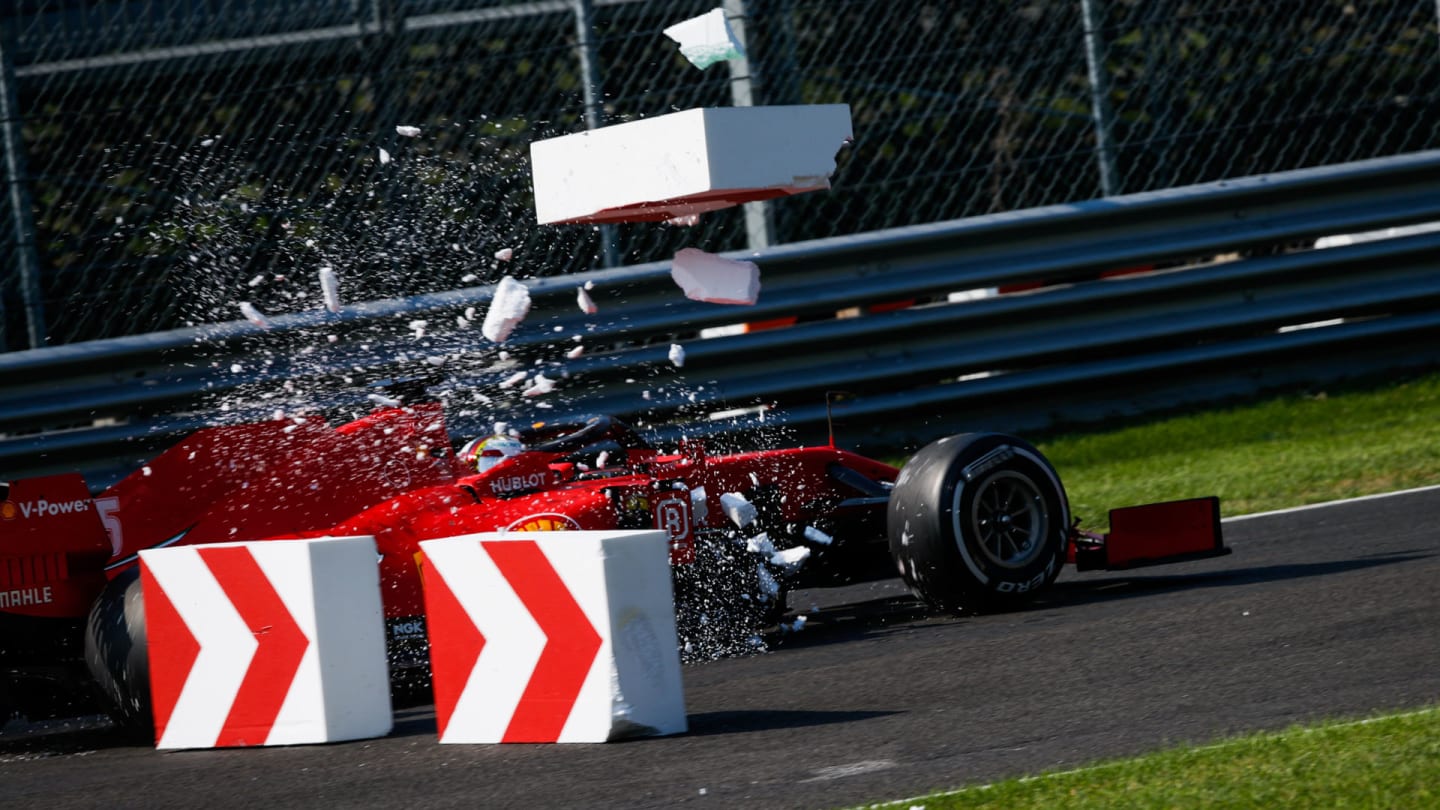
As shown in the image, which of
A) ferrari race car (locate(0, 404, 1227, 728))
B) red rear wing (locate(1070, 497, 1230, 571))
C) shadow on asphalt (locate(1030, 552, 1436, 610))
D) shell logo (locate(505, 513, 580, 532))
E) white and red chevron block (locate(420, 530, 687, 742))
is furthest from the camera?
red rear wing (locate(1070, 497, 1230, 571))

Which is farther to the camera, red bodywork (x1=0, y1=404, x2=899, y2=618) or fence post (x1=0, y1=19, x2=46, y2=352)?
fence post (x1=0, y1=19, x2=46, y2=352)

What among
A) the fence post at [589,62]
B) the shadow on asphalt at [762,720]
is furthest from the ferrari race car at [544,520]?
the fence post at [589,62]

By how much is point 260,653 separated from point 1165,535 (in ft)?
10.9

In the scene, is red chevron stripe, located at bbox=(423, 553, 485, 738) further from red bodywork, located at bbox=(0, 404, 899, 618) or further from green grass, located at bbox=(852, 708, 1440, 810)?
green grass, located at bbox=(852, 708, 1440, 810)

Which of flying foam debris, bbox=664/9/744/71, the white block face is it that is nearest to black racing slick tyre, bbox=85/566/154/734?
the white block face

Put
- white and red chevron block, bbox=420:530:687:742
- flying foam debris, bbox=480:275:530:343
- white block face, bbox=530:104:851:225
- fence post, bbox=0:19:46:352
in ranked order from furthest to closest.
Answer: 1. fence post, bbox=0:19:46:352
2. flying foam debris, bbox=480:275:530:343
3. white block face, bbox=530:104:851:225
4. white and red chevron block, bbox=420:530:687:742

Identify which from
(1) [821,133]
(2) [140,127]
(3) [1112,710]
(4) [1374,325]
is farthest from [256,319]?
(4) [1374,325]

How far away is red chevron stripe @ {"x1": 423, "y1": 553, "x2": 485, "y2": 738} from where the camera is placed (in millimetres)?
5297

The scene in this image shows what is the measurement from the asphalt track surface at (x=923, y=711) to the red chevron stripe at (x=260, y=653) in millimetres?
82

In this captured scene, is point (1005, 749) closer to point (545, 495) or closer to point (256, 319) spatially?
point (545, 495)

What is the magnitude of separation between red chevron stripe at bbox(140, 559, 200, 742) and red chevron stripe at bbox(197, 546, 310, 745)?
180mm

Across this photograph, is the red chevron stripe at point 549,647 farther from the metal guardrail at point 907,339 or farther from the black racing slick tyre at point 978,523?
the metal guardrail at point 907,339

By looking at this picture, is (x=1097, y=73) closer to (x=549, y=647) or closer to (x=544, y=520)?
(x=544, y=520)

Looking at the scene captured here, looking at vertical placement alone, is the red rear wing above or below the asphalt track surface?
above
